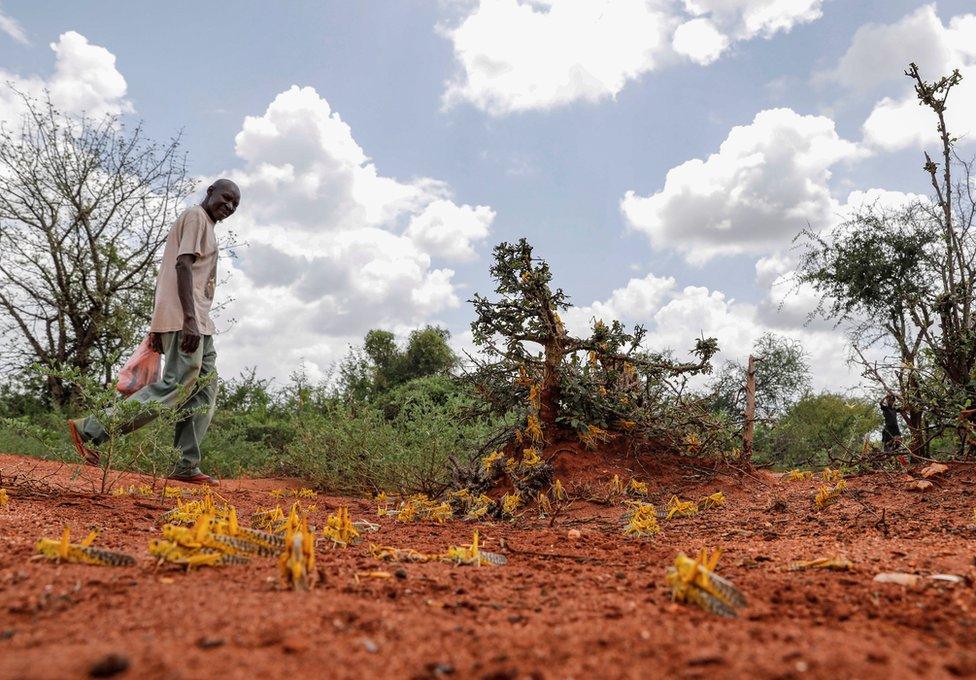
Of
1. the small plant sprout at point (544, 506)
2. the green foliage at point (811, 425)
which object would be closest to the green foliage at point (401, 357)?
the green foliage at point (811, 425)

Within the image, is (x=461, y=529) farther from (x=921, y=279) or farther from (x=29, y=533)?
(x=921, y=279)

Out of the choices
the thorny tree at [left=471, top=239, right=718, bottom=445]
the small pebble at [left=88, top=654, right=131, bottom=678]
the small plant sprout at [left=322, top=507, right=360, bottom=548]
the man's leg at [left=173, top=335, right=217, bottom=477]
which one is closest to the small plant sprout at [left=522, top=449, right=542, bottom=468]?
the thorny tree at [left=471, top=239, right=718, bottom=445]

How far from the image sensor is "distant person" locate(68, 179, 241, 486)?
548 centimetres

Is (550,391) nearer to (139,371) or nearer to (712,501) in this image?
(712,501)

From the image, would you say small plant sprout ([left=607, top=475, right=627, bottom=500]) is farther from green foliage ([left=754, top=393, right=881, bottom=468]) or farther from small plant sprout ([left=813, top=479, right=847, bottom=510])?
green foliage ([left=754, top=393, right=881, bottom=468])

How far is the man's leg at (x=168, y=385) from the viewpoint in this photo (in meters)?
5.09

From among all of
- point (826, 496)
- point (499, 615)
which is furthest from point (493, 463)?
point (499, 615)

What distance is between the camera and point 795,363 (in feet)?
59.4

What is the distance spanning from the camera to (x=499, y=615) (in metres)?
1.65

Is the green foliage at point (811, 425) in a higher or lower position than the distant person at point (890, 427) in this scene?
higher

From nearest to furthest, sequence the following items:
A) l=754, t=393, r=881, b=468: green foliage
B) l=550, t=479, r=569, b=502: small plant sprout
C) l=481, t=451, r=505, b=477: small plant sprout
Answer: l=550, t=479, r=569, b=502: small plant sprout, l=481, t=451, r=505, b=477: small plant sprout, l=754, t=393, r=881, b=468: green foliage

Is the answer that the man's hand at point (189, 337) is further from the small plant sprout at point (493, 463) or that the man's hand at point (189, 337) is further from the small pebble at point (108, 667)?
the small pebble at point (108, 667)

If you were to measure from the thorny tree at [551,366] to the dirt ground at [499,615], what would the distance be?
7.06 ft

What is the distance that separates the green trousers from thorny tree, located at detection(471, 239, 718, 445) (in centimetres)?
211
